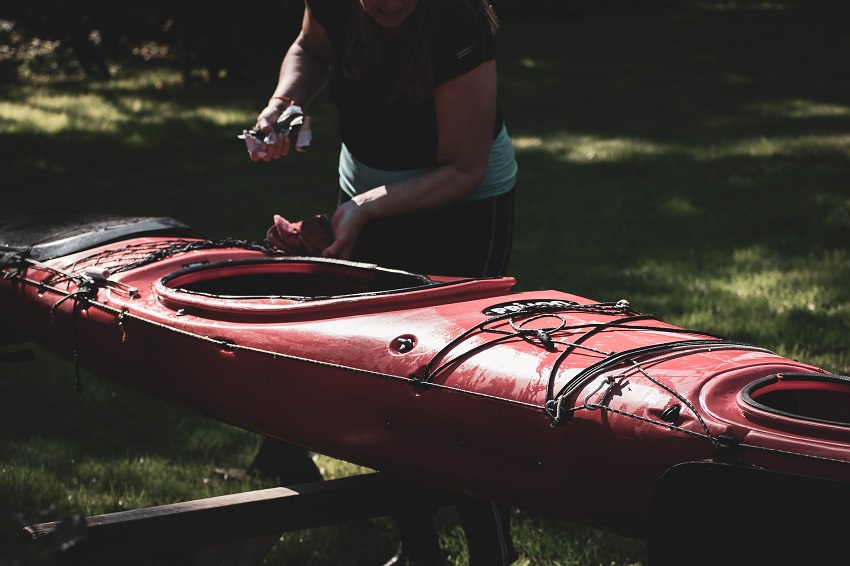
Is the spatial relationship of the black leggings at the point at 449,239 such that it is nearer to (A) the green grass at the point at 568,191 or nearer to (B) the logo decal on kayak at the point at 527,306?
(B) the logo decal on kayak at the point at 527,306

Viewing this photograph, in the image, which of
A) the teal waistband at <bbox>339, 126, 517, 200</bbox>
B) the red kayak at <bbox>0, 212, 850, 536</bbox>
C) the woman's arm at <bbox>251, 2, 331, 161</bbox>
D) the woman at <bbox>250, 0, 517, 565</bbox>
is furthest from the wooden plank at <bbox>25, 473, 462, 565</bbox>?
the woman's arm at <bbox>251, 2, 331, 161</bbox>

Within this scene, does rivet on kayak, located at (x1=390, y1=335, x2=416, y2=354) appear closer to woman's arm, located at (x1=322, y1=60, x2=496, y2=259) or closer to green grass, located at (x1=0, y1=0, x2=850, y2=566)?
woman's arm, located at (x1=322, y1=60, x2=496, y2=259)

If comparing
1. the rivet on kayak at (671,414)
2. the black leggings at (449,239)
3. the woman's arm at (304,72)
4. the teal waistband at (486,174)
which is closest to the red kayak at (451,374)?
the rivet on kayak at (671,414)

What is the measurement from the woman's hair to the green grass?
4.67 feet

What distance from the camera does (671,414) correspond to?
1.90 meters

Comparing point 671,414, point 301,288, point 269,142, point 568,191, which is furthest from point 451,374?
point 568,191

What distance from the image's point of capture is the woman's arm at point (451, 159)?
2744 mm

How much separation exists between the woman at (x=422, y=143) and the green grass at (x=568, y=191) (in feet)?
3.01

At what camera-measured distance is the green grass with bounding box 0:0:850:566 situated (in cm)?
364

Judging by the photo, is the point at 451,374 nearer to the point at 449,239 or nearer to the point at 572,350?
the point at 572,350

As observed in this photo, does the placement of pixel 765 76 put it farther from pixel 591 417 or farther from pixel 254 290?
pixel 591 417

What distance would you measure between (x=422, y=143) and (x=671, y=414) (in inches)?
49.8

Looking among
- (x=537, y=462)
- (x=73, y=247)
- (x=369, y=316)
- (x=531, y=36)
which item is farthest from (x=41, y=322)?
(x=531, y=36)

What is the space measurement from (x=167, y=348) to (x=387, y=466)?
766 mm
